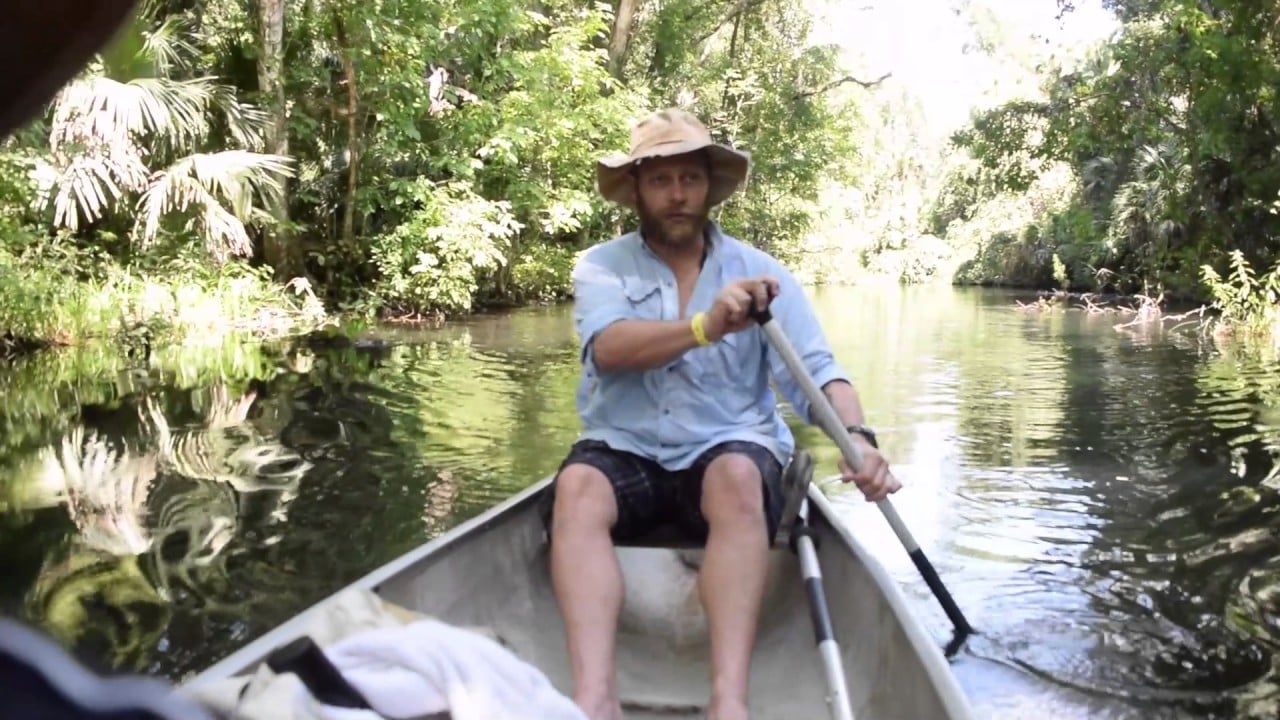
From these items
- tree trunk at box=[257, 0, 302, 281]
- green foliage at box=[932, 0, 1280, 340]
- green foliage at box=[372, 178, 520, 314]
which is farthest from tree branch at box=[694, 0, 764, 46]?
tree trunk at box=[257, 0, 302, 281]

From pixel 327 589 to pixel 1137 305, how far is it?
19713 mm

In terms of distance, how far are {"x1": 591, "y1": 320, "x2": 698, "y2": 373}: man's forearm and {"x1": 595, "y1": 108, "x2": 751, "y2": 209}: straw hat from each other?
1.31ft

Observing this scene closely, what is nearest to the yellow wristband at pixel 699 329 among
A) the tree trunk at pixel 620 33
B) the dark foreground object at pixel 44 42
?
the dark foreground object at pixel 44 42

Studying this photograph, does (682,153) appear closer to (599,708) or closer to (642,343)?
(642,343)

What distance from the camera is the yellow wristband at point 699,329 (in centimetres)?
237

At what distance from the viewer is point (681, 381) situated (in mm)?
2633

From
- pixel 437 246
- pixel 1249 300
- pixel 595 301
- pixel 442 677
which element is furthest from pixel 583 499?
pixel 1249 300

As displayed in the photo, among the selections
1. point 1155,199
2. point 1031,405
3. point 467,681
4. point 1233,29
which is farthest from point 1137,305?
point 467,681

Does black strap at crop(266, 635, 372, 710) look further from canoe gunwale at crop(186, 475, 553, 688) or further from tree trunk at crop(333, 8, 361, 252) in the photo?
tree trunk at crop(333, 8, 361, 252)

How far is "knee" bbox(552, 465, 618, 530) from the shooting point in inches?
93.5

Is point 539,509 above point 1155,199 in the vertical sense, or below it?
below

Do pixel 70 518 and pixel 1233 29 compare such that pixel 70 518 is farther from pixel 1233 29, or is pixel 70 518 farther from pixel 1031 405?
pixel 1233 29

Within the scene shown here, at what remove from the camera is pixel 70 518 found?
4.80 meters

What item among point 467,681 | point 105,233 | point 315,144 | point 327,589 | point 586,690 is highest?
point 315,144
